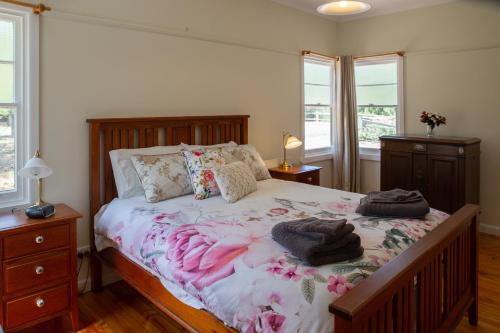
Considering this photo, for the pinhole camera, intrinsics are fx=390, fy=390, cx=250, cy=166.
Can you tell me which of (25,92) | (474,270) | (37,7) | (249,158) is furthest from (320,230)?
(37,7)

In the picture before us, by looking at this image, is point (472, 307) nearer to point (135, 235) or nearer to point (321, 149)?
point (135, 235)

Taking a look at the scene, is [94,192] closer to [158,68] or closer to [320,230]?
[158,68]

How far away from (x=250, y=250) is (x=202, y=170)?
1233 mm

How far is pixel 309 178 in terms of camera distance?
412cm

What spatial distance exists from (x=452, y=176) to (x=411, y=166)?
430 millimetres

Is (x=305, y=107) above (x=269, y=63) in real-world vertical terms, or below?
below

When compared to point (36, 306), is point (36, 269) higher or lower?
higher

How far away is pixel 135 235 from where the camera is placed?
2.32 m

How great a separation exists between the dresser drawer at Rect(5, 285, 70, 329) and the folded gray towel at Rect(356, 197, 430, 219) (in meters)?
1.91

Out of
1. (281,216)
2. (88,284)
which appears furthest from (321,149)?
(88,284)

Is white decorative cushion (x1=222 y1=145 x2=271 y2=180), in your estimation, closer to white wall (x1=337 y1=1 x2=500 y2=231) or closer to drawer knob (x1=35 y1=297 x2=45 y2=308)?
drawer knob (x1=35 y1=297 x2=45 y2=308)

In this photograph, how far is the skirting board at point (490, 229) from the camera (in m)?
4.18

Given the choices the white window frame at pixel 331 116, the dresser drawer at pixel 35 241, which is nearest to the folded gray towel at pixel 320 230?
the dresser drawer at pixel 35 241

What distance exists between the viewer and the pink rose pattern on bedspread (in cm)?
146
